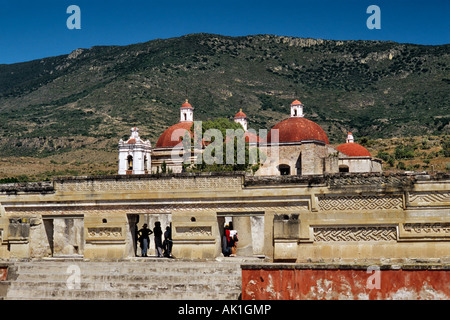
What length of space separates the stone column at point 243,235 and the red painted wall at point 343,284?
889cm

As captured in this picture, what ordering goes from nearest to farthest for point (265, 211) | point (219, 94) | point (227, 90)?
1. point (265, 211)
2. point (219, 94)
3. point (227, 90)

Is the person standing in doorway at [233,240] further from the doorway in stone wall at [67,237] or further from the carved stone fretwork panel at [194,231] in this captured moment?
the doorway in stone wall at [67,237]

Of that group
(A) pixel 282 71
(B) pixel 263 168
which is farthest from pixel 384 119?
(B) pixel 263 168

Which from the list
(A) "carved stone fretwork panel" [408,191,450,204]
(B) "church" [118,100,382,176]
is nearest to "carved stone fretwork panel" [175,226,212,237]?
(A) "carved stone fretwork panel" [408,191,450,204]

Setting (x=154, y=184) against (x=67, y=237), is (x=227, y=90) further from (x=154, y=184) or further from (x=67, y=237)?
(x=154, y=184)

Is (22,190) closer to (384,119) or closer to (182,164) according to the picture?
(182,164)

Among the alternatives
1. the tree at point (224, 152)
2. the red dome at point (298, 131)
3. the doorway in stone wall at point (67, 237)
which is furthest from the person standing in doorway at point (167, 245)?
the red dome at point (298, 131)

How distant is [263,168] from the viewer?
120 feet

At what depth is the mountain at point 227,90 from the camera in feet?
257

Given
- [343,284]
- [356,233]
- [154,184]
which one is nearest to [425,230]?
[356,233]

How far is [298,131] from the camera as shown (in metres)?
37.0

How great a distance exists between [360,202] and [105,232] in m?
6.13
